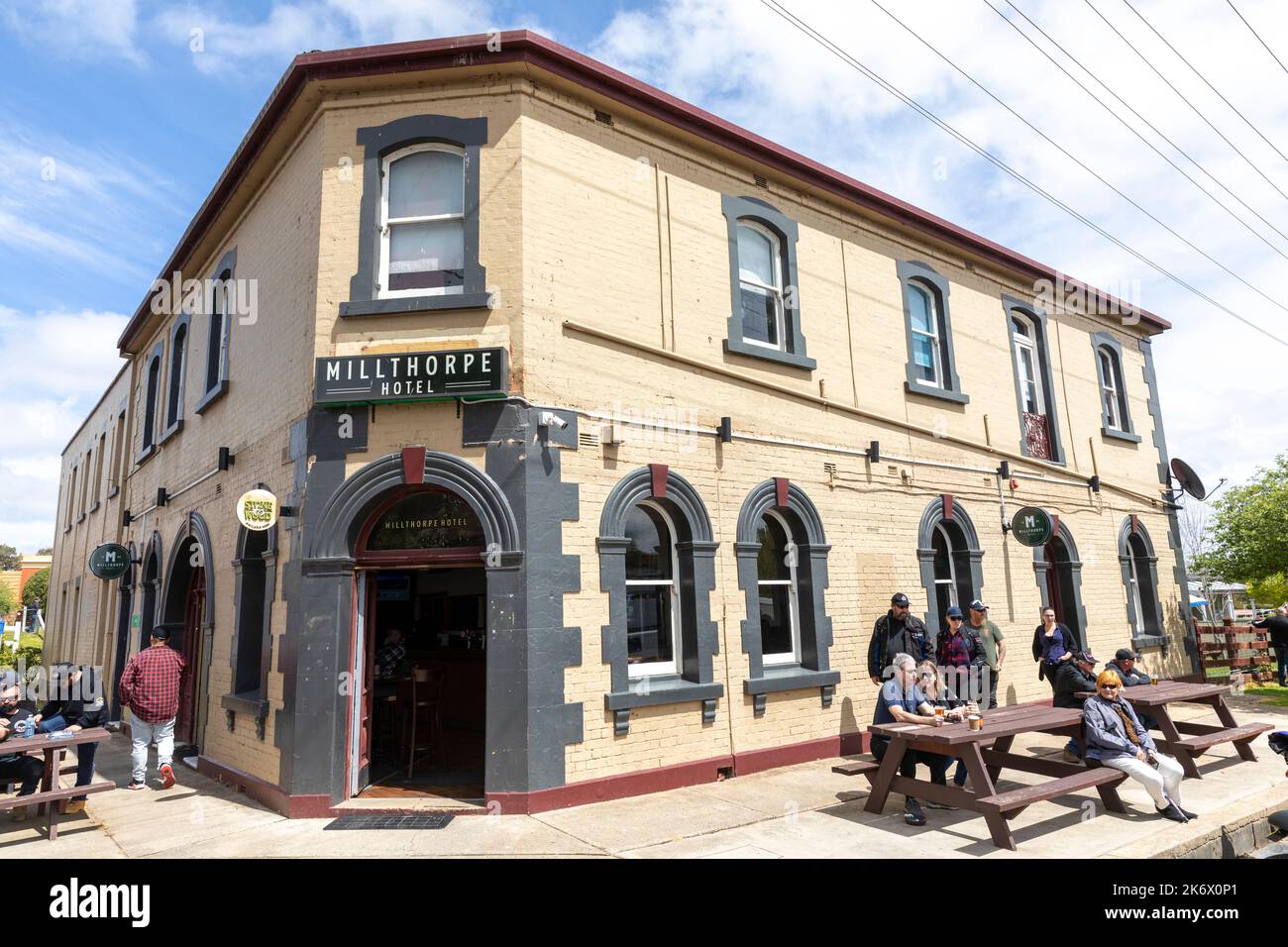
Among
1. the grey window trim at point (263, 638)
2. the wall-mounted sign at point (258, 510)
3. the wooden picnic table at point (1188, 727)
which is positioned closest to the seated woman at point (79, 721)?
the grey window trim at point (263, 638)

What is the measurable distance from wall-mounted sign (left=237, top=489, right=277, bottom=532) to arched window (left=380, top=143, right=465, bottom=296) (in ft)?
8.54

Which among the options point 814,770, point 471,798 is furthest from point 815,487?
point 471,798

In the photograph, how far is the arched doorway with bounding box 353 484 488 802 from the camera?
780cm

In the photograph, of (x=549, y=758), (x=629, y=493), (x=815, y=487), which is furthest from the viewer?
(x=815, y=487)

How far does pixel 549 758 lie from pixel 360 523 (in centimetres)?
304

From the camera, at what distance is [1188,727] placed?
9.05m

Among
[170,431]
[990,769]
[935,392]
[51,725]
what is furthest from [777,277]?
[170,431]

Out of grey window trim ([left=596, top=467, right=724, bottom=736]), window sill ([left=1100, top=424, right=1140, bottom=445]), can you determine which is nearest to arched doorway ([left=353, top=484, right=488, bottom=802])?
grey window trim ([left=596, top=467, right=724, bottom=736])

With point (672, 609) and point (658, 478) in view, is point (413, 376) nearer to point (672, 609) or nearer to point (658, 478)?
point (658, 478)

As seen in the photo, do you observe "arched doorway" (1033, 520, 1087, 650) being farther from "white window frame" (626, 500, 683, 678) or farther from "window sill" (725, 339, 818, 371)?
"white window frame" (626, 500, 683, 678)

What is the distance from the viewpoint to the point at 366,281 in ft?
26.9

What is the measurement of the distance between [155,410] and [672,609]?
11.5 metres

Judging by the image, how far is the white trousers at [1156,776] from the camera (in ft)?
21.7
